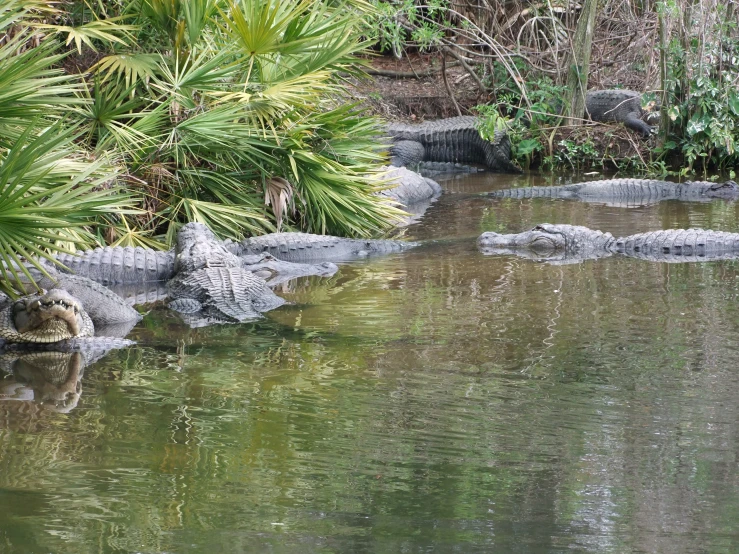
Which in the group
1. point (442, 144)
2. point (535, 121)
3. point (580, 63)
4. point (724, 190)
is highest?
point (580, 63)

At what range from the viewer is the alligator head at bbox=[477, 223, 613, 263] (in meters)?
8.52

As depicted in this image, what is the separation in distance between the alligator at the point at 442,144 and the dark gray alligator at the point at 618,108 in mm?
1483

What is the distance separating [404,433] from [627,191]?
8.11 metres

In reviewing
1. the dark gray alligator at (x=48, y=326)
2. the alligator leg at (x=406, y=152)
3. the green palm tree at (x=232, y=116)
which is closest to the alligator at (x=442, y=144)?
the alligator leg at (x=406, y=152)

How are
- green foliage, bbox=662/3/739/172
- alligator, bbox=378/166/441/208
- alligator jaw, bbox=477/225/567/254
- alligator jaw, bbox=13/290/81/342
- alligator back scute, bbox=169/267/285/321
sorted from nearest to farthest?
alligator jaw, bbox=13/290/81/342 < alligator back scute, bbox=169/267/285/321 < alligator jaw, bbox=477/225/567/254 < alligator, bbox=378/166/441/208 < green foliage, bbox=662/3/739/172

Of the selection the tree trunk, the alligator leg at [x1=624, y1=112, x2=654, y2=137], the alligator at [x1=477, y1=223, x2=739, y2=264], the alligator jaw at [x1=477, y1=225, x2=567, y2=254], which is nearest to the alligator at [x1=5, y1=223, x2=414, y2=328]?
the alligator jaw at [x1=477, y1=225, x2=567, y2=254]

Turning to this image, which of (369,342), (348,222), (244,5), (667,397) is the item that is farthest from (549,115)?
(667,397)

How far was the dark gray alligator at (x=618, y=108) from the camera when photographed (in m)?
13.7

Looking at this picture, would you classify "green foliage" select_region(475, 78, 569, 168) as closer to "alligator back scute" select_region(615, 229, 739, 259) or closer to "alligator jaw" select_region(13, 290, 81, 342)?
"alligator back scute" select_region(615, 229, 739, 259)

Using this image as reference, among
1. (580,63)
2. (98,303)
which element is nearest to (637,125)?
(580,63)

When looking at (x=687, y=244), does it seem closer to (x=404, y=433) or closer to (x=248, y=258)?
(x=248, y=258)

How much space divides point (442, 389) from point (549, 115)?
356 inches

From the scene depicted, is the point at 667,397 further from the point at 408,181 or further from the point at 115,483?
the point at 408,181

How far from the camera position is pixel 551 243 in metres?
8.59
